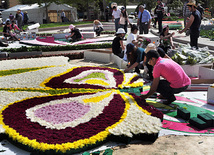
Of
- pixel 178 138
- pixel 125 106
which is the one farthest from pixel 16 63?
pixel 178 138

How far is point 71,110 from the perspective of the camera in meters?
5.04

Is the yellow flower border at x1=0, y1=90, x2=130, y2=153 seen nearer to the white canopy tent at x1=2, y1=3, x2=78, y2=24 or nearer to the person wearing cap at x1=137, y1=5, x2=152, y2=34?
the person wearing cap at x1=137, y1=5, x2=152, y2=34

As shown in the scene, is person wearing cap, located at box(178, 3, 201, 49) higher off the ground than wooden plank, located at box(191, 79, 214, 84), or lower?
higher

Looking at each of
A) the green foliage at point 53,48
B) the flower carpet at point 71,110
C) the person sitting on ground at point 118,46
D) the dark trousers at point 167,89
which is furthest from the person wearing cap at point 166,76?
the green foliage at point 53,48

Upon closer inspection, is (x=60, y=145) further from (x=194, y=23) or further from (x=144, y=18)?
(x=144, y=18)

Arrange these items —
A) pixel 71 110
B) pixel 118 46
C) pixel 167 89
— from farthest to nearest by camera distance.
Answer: pixel 118 46 → pixel 167 89 → pixel 71 110

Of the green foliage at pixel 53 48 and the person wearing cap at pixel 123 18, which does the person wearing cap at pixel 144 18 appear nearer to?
the person wearing cap at pixel 123 18

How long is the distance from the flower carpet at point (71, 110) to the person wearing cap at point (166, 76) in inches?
21.2

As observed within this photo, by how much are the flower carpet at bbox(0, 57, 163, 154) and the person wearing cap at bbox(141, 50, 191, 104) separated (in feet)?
1.77

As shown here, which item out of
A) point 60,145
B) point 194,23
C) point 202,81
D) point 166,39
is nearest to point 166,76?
point 202,81

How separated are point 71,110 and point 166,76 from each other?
2.06 meters

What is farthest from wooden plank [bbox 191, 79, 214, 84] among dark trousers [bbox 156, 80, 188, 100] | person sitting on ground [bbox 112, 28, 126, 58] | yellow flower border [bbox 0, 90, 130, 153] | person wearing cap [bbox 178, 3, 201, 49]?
person sitting on ground [bbox 112, 28, 126, 58]

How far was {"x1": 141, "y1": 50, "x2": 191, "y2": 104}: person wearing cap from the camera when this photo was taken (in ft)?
17.0

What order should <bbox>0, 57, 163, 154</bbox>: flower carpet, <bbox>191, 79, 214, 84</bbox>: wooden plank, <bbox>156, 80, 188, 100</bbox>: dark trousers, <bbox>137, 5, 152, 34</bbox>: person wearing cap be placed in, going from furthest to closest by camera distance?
<bbox>137, 5, 152, 34</bbox>: person wearing cap < <bbox>191, 79, 214, 84</bbox>: wooden plank < <bbox>156, 80, 188, 100</bbox>: dark trousers < <bbox>0, 57, 163, 154</bbox>: flower carpet
